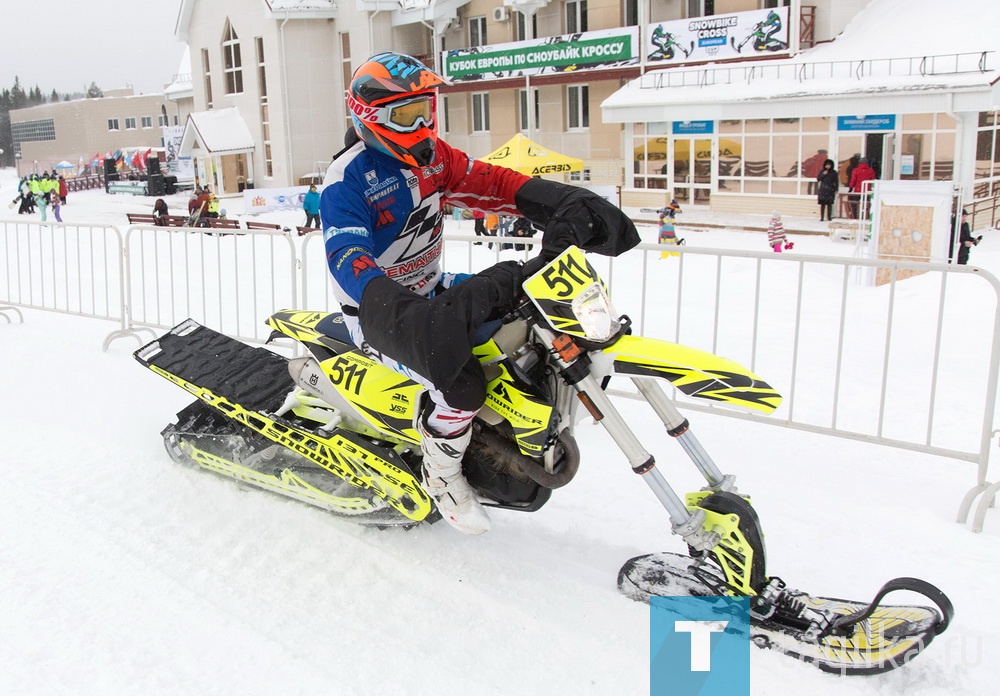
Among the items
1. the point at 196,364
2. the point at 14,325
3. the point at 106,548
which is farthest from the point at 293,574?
the point at 14,325

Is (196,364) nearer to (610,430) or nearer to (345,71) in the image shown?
(610,430)

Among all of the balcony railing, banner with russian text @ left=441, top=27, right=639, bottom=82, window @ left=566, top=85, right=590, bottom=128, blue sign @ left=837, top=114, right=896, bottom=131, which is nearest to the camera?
the balcony railing

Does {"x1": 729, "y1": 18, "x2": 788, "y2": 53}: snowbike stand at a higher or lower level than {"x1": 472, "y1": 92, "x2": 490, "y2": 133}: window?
higher

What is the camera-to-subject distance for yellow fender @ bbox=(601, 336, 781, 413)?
9.96ft

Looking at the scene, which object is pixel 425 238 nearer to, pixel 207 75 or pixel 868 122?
pixel 868 122

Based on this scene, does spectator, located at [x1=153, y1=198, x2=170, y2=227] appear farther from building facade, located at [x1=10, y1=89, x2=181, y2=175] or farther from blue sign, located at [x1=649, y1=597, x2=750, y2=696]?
building facade, located at [x1=10, y1=89, x2=181, y2=175]

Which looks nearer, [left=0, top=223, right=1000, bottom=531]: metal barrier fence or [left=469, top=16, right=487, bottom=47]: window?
[left=0, top=223, right=1000, bottom=531]: metal barrier fence

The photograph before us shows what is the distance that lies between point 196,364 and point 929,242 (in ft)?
36.4

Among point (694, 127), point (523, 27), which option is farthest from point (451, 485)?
point (523, 27)

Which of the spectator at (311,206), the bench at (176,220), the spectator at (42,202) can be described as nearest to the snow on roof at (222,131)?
the spectator at (42,202)

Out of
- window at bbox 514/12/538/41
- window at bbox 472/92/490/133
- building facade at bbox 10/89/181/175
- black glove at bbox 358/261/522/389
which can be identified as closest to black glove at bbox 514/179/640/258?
black glove at bbox 358/261/522/389

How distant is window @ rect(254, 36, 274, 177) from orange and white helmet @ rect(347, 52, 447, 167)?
36827 millimetres

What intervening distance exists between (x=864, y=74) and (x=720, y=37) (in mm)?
5279

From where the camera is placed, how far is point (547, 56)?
30.9 meters
